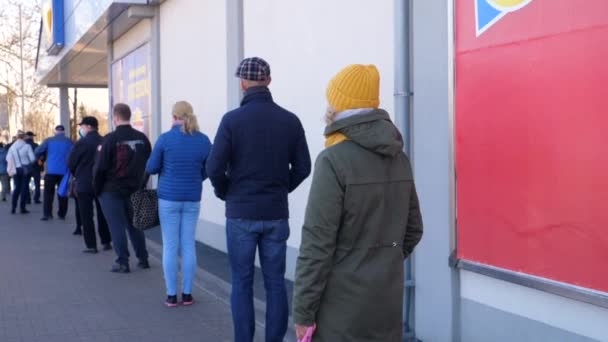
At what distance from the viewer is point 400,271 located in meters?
3.33

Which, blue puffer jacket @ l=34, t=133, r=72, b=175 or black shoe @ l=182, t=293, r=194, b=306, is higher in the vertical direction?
blue puffer jacket @ l=34, t=133, r=72, b=175

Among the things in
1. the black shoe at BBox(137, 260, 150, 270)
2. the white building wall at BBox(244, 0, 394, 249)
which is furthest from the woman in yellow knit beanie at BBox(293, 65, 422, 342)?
the black shoe at BBox(137, 260, 150, 270)

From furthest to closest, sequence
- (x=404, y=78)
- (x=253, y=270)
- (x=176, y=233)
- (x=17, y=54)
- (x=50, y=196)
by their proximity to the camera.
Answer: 1. (x=17, y=54)
2. (x=50, y=196)
3. (x=176, y=233)
4. (x=404, y=78)
5. (x=253, y=270)

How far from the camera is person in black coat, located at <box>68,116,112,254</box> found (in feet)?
35.3

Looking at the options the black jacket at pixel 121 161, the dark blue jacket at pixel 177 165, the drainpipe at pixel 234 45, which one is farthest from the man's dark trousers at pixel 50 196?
the dark blue jacket at pixel 177 165

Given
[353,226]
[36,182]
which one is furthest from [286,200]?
[36,182]

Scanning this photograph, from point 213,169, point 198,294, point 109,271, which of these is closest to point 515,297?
point 213,169

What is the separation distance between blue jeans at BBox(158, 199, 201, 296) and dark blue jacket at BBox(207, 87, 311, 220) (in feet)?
6.25

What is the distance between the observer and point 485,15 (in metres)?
4.80

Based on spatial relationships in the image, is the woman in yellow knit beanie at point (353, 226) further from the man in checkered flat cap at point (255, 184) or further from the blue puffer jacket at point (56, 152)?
the blue puffer jacket at point (56, 152)

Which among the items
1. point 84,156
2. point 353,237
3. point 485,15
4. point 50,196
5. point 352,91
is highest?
point 485,15

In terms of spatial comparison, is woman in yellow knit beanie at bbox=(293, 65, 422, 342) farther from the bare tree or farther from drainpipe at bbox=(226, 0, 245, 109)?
the bare tree

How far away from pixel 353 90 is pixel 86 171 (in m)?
8.25

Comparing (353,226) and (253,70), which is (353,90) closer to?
(353,226)
